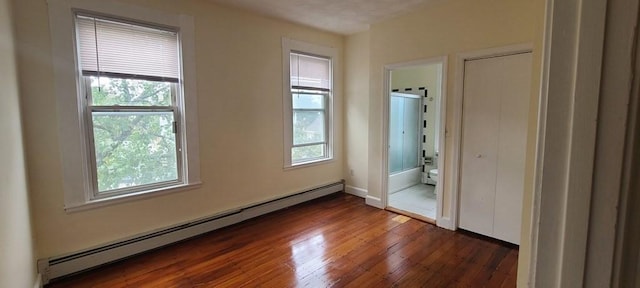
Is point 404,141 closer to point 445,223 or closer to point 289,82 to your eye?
point 445,223

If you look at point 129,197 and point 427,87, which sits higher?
point 427,87

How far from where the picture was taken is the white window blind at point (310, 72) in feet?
13.2

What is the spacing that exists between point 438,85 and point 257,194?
3751 millimetres

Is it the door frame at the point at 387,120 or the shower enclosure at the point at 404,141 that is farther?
the shower enclosure at the point at 404,141

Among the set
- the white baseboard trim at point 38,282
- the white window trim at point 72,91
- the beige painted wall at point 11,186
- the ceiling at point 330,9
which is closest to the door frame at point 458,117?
the ceiling at point 330,9

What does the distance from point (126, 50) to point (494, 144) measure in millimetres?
3602

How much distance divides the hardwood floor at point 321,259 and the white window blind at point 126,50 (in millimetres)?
1710

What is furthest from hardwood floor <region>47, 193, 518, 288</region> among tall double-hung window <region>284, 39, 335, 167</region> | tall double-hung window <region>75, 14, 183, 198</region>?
tall double-hung window <region>284, 39, 335, 167</region>

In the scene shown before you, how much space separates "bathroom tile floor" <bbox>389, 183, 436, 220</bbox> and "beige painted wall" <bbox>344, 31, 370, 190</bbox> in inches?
22.2

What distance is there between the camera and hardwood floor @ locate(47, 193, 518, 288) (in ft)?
7.76

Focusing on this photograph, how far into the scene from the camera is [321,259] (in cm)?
269

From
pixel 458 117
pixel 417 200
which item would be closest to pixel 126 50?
pixel 458 117

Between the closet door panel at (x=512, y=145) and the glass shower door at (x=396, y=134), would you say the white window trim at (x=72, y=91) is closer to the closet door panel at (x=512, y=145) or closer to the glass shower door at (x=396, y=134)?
the closet door panel at (x=512, y=145)

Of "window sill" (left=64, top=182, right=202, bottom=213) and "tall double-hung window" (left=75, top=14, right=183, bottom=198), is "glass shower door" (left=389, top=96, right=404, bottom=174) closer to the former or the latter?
"window sill" (left=64, top=182, right=202, bottom=213)
